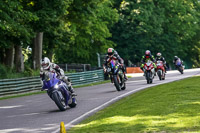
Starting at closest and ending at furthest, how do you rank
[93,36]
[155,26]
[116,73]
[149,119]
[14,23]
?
[149,119], [116,73], [14,23], [93,36], [155,26]

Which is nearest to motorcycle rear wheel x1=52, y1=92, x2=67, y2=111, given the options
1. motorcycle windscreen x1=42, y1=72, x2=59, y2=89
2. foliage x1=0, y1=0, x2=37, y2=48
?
A: motorcycle windscreen x1=42, y1=72, x2=59, y2=89

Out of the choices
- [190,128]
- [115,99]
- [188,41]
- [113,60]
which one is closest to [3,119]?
[115,99]

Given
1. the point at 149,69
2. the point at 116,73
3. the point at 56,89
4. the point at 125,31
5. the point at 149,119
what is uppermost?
the point at 125,31

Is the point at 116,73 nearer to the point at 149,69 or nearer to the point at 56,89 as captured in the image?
the point at 149,69

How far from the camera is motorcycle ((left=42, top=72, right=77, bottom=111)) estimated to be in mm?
14023

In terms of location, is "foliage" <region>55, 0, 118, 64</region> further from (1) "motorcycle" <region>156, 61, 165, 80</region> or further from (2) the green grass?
(2) the green grass

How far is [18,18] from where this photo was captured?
29234mm

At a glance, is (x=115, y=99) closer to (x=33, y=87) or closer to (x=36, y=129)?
(x=36, y=129)

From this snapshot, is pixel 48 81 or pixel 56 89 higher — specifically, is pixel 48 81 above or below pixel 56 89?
above

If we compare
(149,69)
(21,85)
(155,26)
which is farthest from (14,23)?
(155,26)

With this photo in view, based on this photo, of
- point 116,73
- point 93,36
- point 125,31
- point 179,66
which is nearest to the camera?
point 116,73

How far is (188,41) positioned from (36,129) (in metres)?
62.6

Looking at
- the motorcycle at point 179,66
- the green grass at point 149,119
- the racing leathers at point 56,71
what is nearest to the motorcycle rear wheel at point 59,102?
the racing leathers at point 56,71

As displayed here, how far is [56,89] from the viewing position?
14.1 metres
